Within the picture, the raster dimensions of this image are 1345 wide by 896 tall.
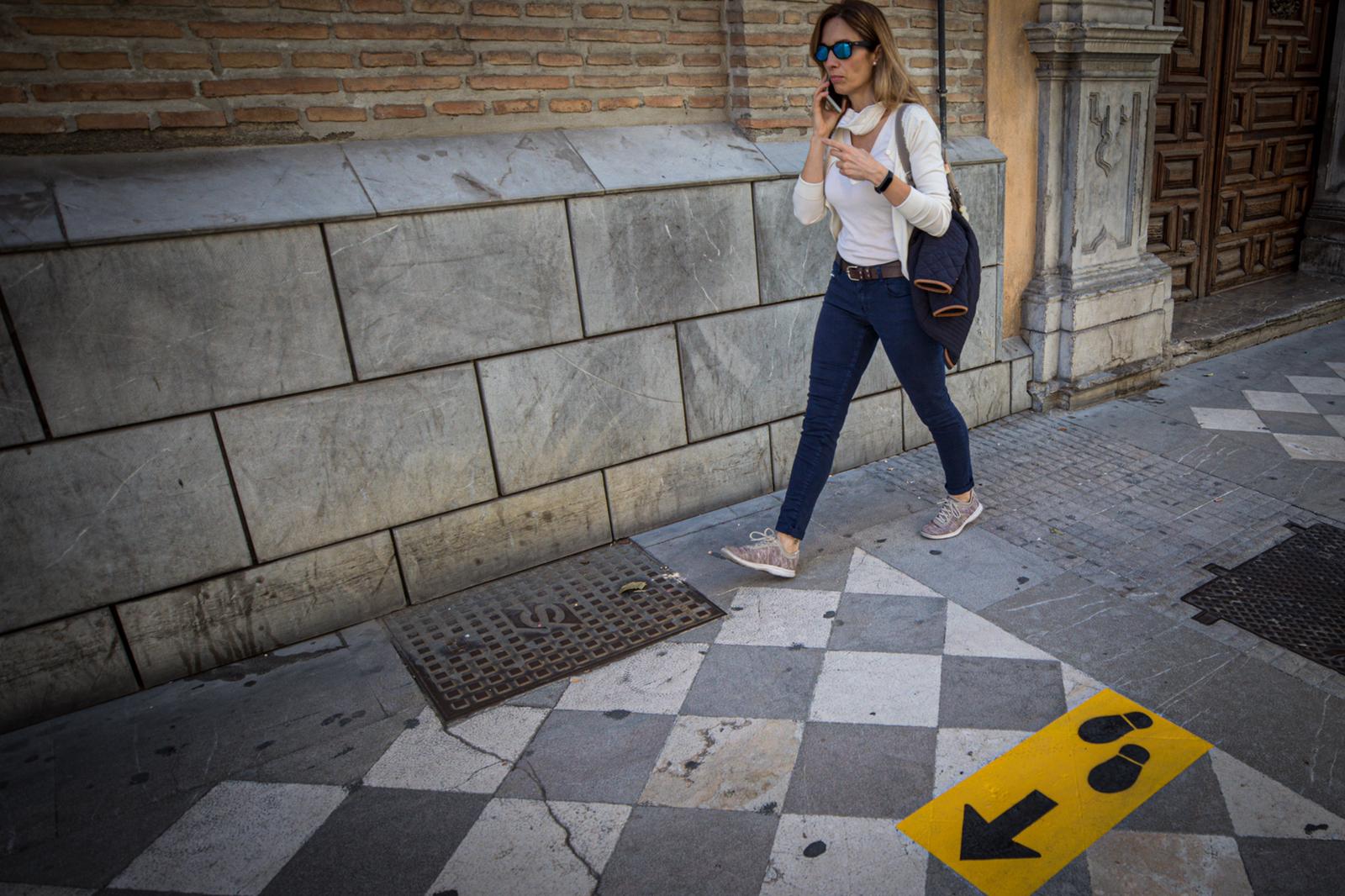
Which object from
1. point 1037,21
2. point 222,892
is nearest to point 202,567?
point 222,892

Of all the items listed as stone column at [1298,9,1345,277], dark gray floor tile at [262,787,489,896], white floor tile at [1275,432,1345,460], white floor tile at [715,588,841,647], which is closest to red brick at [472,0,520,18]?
white floor tile at [715,588,841,647]

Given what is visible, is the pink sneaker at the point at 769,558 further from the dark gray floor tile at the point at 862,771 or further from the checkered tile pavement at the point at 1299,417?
the checkered tile pavement at the point at 1299,417

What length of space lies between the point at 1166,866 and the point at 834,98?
2770mm

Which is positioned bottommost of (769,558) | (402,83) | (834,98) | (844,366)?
(769,558)

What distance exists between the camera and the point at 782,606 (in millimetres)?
3529

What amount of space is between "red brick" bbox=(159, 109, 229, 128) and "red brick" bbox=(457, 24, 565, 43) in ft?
3.29

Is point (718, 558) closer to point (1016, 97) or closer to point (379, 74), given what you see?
point (379, 74)

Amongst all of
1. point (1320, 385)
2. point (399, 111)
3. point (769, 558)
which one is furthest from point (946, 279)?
point (1320, 385)

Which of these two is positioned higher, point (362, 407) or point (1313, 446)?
point (362, 407)

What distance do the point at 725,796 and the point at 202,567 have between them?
2130 mm

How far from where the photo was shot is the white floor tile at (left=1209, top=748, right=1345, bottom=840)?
7.51ft

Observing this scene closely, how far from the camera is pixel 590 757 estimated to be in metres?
2.76

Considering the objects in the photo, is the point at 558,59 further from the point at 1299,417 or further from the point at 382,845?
the point at 1299,417

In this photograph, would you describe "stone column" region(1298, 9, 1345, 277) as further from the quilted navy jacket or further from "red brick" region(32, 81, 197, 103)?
"red brick" region(32, 81, 197, 103)
